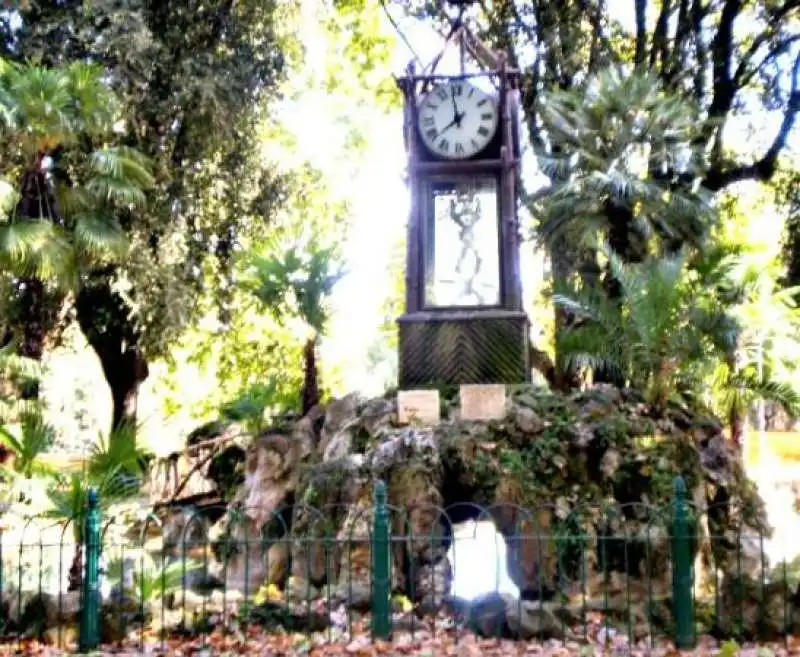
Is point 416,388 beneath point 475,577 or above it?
above

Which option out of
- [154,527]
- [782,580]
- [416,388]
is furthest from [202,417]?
[782,580]

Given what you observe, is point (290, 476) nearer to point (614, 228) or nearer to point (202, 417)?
point (614, 228)

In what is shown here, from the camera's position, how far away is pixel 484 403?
10609mm

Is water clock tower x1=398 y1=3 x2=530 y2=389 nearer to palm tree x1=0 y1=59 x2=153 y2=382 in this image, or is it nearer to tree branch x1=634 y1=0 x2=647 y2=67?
palm tree x1=0 y1=59 x2=153 y2=382

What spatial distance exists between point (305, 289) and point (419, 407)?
521 cm

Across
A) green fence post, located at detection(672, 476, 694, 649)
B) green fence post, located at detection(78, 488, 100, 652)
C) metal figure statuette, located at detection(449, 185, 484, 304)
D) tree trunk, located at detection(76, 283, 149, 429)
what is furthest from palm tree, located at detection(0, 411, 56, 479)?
A: tree trunk, located at detection(76, 283, 149, 429)

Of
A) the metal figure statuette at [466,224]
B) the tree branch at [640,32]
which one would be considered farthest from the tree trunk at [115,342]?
the tree branch at [640,32]

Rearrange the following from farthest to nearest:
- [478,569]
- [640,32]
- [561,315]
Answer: [640,32] → [561,315] → [478,569]

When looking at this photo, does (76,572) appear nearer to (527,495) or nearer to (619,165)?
(527,495)

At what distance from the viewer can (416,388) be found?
38.5ft

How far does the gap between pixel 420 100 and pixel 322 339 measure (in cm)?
484

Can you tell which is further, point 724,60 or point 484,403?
point 724,60

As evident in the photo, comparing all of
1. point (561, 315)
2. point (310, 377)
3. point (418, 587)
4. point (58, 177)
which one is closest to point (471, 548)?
point (418, 587)

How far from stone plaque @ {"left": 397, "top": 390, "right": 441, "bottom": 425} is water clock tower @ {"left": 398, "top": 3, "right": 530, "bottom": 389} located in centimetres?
98
